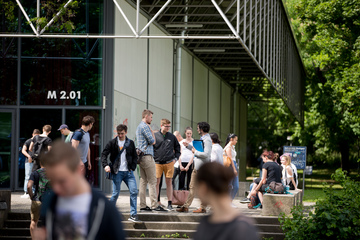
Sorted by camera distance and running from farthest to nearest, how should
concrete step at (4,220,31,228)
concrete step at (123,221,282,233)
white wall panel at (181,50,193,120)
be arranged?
white wall panel at (181,50,193,120) → concrete step at (4,220,31,228) → concrete step at (123,221,282,233)

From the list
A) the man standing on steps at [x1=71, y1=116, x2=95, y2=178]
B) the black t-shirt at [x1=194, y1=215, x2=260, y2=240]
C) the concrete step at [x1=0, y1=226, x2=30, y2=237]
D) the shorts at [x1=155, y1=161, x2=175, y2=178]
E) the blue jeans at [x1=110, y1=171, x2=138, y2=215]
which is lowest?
the concrete step at [x1=0, y1=226, x2=30, y2=237]

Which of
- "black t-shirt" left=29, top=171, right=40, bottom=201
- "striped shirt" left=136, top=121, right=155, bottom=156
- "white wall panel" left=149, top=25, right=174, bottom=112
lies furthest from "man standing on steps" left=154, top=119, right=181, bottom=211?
"white wall panel" left=149, top=25, right=174, bottom=112

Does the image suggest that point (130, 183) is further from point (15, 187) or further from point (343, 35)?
point (343, 35)

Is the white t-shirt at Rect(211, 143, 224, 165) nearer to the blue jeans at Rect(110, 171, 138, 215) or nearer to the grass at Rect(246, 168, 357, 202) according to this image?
the blue jeans at Rect(110, 171, 138, 215)

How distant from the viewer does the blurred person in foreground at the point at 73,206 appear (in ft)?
12.3

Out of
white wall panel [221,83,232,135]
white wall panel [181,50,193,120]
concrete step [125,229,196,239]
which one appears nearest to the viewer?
concrete step [125,229,196,239]

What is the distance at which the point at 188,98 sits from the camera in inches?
1163

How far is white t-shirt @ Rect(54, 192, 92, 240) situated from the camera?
12.6ft

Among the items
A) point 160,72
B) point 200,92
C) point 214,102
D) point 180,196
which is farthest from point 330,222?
point 214,102

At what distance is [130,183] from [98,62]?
7784 mm

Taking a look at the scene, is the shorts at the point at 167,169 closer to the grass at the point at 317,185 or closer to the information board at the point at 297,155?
the grass at the point at 317,185

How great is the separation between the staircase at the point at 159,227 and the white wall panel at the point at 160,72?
10.8m

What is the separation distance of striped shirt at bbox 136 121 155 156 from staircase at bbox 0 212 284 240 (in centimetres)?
117

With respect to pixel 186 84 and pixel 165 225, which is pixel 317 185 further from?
pixel 165 225
